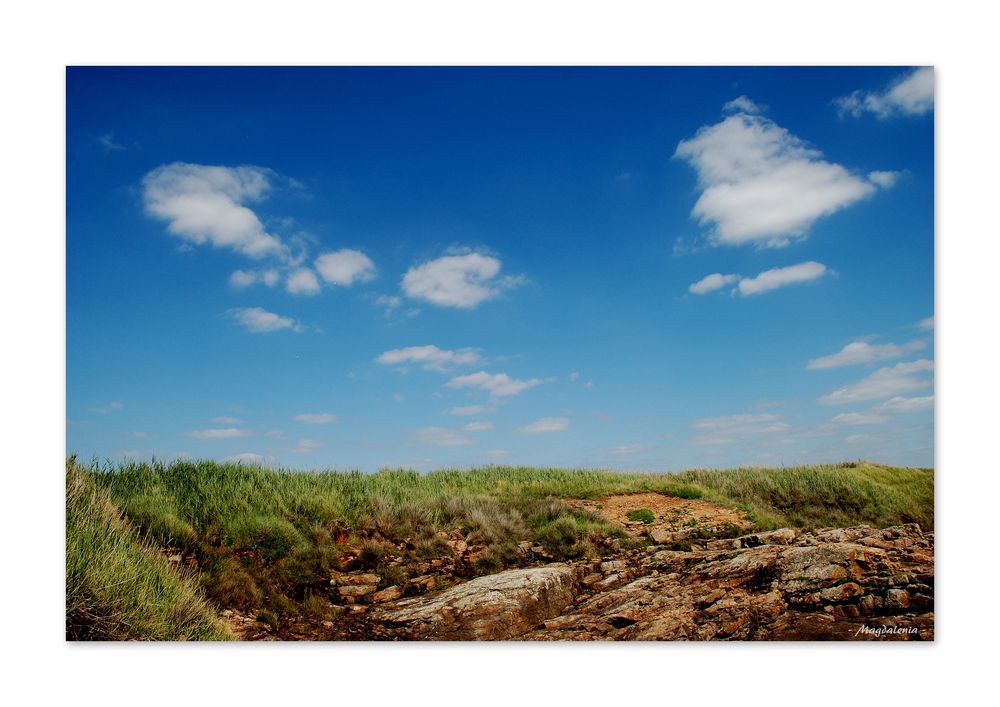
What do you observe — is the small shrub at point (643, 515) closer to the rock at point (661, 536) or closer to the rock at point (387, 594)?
the rock at point (661, 536)

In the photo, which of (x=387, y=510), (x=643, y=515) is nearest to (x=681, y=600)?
(x=643, y=515)

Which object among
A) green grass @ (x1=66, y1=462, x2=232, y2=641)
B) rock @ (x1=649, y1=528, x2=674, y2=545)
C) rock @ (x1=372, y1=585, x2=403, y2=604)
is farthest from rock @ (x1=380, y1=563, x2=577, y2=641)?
green grass @ (x1=66, y1=462, x2=232, y2=641)

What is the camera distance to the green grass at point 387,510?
6344 mm

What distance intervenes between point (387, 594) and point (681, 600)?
2.79 m

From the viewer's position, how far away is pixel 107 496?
6469 mm

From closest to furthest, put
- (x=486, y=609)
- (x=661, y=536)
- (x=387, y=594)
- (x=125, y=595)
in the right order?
(x=125, y=595) < (x=486, y=609) < (x=387, y=594) < (x=661, y=536)

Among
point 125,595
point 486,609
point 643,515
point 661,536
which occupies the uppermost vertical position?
point 643,515

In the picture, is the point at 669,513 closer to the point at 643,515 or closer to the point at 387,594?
the point at 643,515

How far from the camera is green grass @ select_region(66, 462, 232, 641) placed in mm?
5984

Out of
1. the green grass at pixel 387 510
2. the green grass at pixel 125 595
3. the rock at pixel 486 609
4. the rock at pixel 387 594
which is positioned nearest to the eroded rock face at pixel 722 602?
the rock at pixel 486 609

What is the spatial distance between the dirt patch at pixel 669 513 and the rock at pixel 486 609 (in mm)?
1082

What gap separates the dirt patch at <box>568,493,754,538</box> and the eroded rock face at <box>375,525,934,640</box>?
51 centimetres

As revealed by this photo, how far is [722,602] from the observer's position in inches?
242

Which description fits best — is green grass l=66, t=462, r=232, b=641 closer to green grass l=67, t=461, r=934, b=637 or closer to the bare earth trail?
green grass l=67, t=461, r=934, b=637
